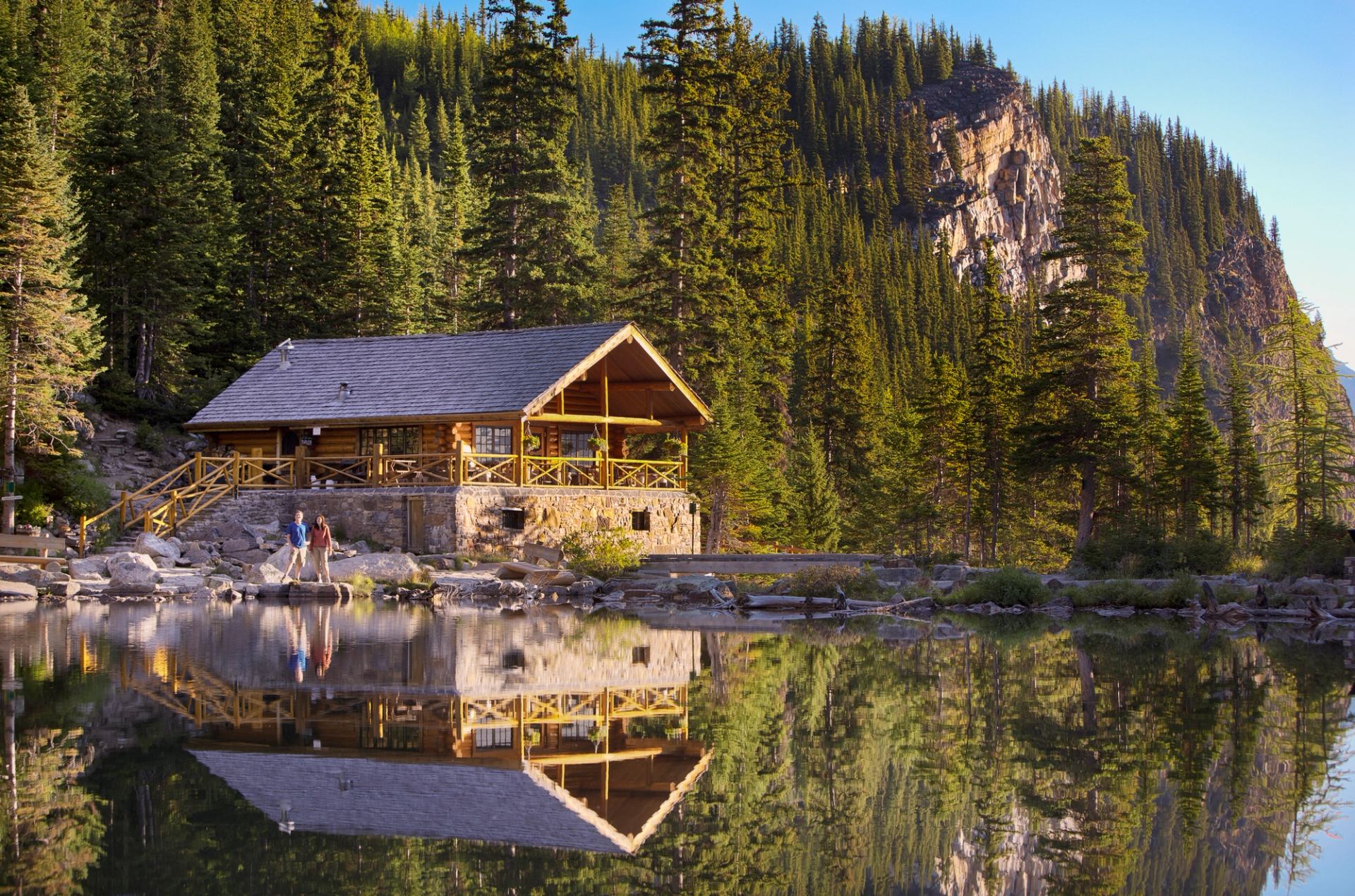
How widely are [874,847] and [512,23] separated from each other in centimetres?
4188

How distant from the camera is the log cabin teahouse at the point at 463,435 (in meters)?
32.0

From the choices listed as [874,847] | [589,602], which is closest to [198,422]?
[589,602]

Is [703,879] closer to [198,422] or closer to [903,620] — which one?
[903,620]

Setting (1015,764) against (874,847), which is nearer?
(874,847)

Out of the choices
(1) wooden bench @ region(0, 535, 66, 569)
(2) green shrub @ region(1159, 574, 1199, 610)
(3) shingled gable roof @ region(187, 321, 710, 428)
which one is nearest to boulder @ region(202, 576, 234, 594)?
(1) wooden bench @ region(0, 535, 66, 569)

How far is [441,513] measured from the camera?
103 feet

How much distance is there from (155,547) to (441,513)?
21.9ft

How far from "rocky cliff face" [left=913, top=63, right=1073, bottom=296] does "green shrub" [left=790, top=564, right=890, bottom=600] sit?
130m

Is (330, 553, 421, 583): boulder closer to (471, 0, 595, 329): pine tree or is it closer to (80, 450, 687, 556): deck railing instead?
(80, 450, 687, 556): deck railing

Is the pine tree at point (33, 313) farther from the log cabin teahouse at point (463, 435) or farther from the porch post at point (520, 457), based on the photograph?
the porch post at point (520, 457)

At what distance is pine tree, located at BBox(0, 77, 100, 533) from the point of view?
100 feet

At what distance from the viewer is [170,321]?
4203 centimetres

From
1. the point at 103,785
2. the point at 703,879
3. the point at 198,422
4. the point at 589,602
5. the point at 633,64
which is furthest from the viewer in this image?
the point at 633,64


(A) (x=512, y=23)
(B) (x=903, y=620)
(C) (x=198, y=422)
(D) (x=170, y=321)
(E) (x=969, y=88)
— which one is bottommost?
(B) (x=903, y=620)
